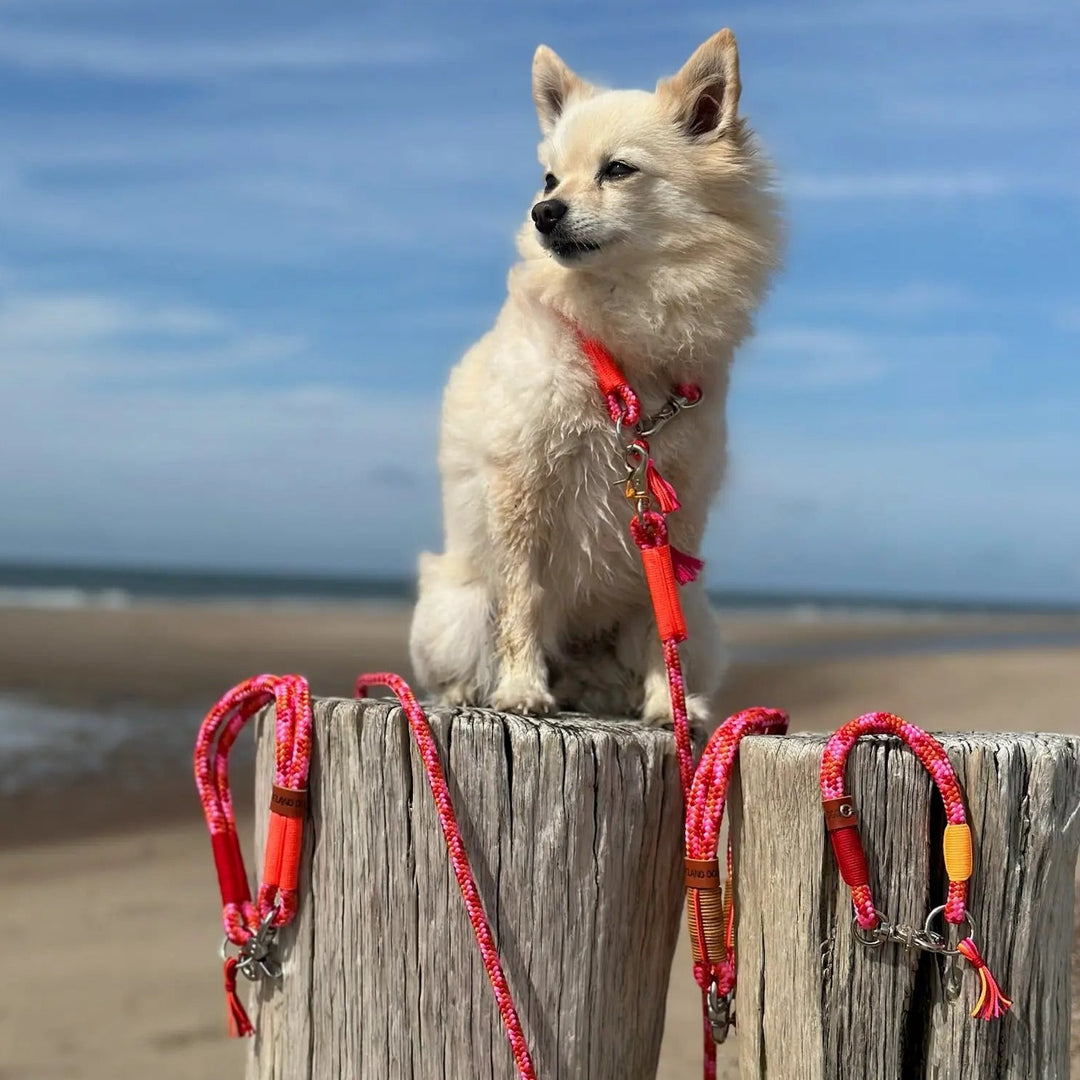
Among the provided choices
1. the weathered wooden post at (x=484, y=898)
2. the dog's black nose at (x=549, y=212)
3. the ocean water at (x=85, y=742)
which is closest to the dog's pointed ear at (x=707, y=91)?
the dog's black nose at (x=549, y=212)

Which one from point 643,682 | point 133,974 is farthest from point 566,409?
point 133,974

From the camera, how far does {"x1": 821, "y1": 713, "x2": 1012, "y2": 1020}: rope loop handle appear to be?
2072 mm

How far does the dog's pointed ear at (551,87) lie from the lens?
11.2ft

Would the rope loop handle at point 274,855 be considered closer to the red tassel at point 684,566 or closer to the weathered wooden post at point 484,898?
the weathered wooden post at point 484,898

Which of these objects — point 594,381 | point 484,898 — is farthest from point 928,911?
point 594,381

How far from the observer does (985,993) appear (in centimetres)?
207

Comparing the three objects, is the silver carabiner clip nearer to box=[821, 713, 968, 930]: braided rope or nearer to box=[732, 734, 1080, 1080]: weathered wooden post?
box=[732, 734, 1080, 1080]: weathered wooden post

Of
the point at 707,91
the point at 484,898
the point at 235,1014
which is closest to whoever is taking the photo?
the point at 484,898

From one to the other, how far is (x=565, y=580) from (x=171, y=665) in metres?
12.3

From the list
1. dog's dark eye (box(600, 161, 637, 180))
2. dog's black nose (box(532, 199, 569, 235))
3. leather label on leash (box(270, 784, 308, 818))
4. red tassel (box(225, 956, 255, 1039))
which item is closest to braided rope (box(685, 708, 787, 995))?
leather label on leash (box(270, 784, 308, 818))

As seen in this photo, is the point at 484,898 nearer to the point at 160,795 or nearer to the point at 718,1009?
the point at 718,1009

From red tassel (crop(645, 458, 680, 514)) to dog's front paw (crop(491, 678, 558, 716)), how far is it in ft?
2.19

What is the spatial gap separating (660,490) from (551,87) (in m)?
1.49

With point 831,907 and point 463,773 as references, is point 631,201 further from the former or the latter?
point 831,907
